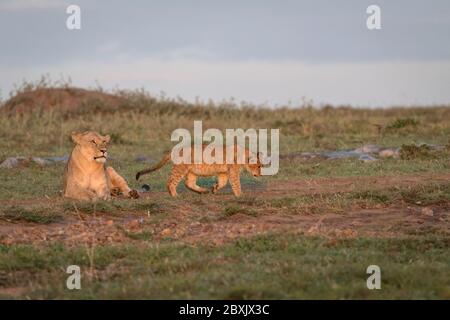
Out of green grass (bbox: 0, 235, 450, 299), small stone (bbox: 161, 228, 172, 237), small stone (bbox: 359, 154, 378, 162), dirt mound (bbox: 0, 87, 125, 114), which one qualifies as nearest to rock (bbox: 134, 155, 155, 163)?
small stone (bbox: 359, 154, 378, 162)

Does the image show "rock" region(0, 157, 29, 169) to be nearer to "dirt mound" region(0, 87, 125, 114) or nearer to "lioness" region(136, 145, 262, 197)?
"lioness" region(136, 145, 262, 197)

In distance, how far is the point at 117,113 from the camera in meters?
23.6

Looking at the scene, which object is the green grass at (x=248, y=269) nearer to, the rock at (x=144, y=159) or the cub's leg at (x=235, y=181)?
the cub's leg at (x=235, y=181)

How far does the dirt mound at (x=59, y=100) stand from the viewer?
2455 centimetres

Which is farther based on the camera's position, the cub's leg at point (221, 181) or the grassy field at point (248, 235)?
the cub's leg at point (221, 181)

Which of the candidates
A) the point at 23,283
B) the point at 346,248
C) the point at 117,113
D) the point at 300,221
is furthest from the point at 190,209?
the point at 117,113

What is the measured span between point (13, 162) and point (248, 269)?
918cm

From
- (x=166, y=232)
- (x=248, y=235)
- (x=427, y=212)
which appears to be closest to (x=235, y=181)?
(x=427, y=212)

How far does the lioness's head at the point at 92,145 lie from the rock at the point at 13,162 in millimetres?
4543

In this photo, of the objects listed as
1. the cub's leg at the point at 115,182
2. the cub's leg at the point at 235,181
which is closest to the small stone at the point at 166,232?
the cub's leg at the point at 235,181

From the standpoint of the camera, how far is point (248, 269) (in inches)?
267
